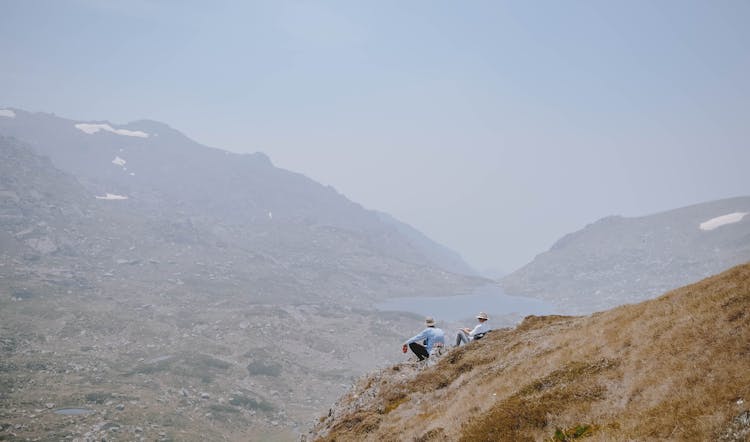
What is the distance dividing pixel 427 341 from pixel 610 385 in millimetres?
18595

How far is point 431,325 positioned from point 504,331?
23.0 feet

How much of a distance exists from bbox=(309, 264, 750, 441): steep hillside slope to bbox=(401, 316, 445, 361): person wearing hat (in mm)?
3688

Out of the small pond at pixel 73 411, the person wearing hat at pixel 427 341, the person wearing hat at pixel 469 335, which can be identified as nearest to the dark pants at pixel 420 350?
the person wearing hat at pixel 427 341

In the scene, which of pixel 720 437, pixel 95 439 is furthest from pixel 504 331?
pixel 95 439

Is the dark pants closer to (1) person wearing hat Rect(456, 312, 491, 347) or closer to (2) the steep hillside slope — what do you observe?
(1) person wearing hat Rect(456, 312, 491, 347)

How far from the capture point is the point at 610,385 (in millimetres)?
17672

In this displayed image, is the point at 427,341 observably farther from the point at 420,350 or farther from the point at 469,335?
the point at 469,335

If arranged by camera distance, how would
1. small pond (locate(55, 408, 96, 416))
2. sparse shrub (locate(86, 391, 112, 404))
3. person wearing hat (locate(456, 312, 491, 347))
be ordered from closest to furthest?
1. person wearing hat (locate(456, 312, 491, 347))
2. small pond (locate(55, 408, 96, 416))
3. sparse shrub (locate(86, 391, 112, 404))

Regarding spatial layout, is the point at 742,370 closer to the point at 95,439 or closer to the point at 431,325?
the point at 431,325

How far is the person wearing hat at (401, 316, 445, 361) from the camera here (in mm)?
34719

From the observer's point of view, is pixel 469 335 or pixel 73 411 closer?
pixel 469 335

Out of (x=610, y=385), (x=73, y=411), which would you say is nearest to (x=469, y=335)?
(x=610, y=385)

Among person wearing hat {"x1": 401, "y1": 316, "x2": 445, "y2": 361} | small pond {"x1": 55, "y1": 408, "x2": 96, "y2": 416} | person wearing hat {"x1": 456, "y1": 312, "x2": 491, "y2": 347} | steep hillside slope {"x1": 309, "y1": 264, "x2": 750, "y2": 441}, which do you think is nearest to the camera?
steep hillside slope {"x1": 309, "y1": 264, "x2": 750, "y2": 441}

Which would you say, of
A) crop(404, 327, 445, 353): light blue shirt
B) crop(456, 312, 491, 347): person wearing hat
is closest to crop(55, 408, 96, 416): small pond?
crop(404, 327, 445, 353): light blue shirt
